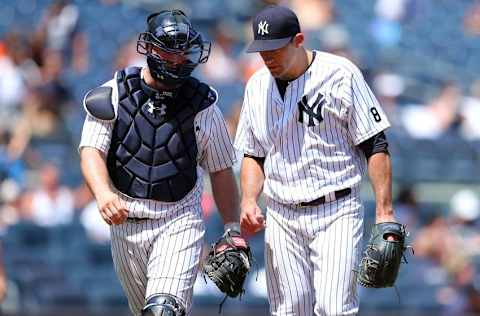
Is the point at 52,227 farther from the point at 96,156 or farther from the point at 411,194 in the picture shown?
the point at 96,156

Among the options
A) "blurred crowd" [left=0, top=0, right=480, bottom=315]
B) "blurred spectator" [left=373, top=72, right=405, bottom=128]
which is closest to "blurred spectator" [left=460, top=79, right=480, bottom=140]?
"blurred crowd" [left=0, top=0, right=480, bottom=315]

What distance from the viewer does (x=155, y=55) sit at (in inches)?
173

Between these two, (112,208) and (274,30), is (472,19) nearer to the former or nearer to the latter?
(274,30)

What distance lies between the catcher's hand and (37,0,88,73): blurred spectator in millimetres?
5429

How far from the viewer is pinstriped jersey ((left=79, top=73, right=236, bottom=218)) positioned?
175 inches

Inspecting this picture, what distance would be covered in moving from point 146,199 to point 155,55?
61cm

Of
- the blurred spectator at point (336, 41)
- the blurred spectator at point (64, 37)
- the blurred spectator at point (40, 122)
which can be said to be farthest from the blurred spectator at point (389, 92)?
the blurred spectator at point (40, 122)

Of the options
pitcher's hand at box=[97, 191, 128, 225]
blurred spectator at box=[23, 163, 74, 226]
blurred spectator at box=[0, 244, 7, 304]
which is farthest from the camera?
blurred spectator at box=[23, 163, 74, 226]

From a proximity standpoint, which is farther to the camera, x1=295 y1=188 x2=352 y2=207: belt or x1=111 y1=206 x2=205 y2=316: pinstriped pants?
x1=295 y1=188 x2=352 y2=207: belt

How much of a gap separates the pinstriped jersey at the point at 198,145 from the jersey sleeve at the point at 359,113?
1.84 feet

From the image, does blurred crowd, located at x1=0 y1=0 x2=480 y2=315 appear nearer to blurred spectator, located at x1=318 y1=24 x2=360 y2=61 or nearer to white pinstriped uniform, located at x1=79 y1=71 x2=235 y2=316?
blurred spectator, located at x1=318 y1=24 x2=360 y2=61

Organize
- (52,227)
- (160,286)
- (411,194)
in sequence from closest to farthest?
(160,286)
(52,227)
(411,194)

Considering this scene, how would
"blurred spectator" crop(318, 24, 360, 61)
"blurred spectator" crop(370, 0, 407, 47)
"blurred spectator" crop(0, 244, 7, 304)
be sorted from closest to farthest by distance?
"blurred spectator" crop(0, 244, 7, 304)
"blurred spectator" crop(318, 24, 360, 61)
"blurred spectator" crop(370, 0, 407, 47)

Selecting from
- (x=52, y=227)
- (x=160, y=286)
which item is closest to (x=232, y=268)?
(x=160, y=286)
